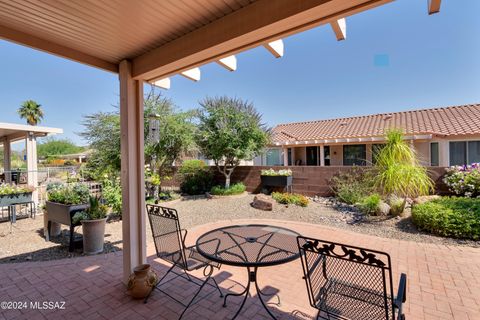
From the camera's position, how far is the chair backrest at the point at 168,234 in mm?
2529

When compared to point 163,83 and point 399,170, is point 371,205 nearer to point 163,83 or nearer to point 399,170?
point 399,170

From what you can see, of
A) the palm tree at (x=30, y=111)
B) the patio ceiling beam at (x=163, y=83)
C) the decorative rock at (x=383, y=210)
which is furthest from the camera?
the palm tree at (x=30, y=111)

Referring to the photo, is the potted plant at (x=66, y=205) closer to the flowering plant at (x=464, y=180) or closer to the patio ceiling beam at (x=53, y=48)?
the patio ceiling beam at (x=53, y=48)

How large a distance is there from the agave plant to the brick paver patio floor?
70.3 inches

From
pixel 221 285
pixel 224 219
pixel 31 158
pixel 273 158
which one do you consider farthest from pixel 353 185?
pixel 31 158

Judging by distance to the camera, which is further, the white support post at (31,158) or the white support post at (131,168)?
the white support post at (31,158)

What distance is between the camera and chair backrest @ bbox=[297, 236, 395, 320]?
1564mm

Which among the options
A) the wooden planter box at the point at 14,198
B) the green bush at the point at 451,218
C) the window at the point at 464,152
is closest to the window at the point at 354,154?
the window at the point at 464,152

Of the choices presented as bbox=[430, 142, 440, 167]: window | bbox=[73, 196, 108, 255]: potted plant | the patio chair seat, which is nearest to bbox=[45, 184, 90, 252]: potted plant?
bbox=[73, 196, 108, 255]: potted plant

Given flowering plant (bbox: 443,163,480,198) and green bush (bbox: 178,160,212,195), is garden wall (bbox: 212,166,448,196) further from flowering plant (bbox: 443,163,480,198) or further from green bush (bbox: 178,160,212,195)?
flowering plant (bbox: 443,163,480,198)

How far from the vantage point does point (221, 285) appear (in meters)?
2.94

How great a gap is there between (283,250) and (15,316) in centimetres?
280

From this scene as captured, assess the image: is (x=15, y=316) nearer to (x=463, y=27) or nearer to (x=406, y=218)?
(x=406, y=218)

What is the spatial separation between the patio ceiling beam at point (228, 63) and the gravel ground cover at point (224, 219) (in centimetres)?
374
